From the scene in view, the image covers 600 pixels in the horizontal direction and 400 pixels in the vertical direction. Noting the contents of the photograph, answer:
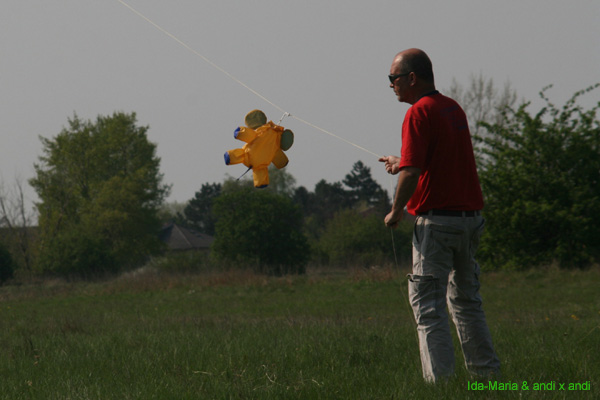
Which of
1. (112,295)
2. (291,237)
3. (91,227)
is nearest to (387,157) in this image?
(112,295)

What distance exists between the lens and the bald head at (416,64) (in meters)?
4.19

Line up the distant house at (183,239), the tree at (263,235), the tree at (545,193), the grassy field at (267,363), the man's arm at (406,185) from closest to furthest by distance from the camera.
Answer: the grassy field at (267,363) < the man's arm at (406,185) < the tree at (545,193) < the tree at (263,235) < the distant house at (183,239)

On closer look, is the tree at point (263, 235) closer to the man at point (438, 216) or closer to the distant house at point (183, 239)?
the man at point (438, 216)

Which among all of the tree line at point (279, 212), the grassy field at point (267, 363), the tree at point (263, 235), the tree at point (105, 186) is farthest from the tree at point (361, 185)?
the grassy field at point (267, 363)

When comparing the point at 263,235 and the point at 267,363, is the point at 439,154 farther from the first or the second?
the point at 263,235

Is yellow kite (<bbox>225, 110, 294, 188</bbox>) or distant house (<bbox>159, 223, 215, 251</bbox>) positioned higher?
distant house (<bbox>159, 223, 215, 251</bbox>)

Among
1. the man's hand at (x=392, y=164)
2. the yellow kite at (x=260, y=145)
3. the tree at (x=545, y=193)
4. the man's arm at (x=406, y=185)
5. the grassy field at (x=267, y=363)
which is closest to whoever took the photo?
the grassy field at (x=267, y=363)

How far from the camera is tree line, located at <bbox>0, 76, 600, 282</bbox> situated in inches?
922

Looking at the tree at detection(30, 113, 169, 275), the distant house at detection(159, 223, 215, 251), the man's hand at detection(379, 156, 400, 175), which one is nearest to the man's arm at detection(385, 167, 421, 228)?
the man's hand at detection(379, 156, 400, 175)

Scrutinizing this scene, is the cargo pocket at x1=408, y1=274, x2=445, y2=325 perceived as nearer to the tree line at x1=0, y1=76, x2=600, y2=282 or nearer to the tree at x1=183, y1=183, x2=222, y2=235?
the tree line at x1=0, y1=76, x2=600, y2=282

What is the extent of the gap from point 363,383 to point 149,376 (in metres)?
1.49

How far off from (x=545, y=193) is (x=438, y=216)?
21003 mm

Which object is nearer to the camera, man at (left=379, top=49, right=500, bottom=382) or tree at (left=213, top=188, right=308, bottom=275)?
man at (left=379, top=49, right=500, bottom=382)

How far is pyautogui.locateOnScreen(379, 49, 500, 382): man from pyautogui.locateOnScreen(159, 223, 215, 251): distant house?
6604 cm
